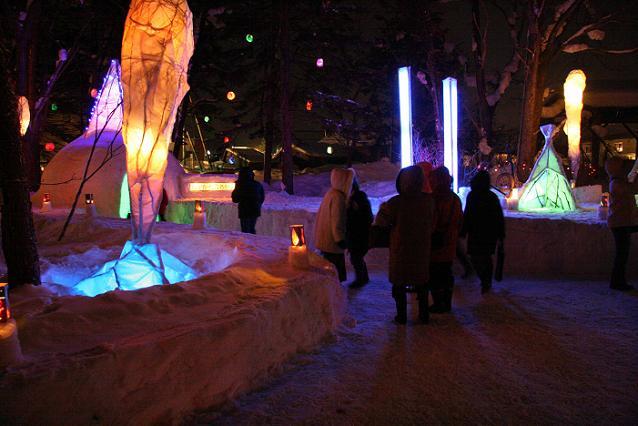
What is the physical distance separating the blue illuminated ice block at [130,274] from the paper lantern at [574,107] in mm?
12478

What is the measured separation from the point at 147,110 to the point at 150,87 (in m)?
0.29

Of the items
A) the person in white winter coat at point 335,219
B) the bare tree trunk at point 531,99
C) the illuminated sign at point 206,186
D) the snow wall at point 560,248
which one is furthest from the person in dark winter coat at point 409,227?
the illuminated sign at point 206,186

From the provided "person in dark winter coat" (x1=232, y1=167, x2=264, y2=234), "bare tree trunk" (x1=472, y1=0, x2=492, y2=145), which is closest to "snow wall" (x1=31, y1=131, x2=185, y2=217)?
"person in dark winter coat" (x1=232, y1=167, x2=264, y2=234)

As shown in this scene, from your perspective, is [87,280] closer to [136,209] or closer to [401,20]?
[136,209]

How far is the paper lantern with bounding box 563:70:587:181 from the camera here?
1330 cm

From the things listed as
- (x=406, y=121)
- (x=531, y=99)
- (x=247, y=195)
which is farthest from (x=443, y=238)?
(x=531, y=99)

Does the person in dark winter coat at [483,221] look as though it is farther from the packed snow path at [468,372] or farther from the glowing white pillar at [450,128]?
the glowing white pillar at [450,128]

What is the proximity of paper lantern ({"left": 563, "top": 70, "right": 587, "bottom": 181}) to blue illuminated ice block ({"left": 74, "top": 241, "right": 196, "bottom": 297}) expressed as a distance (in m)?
12.5

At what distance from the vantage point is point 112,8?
14.6m

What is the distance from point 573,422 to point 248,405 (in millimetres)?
2174

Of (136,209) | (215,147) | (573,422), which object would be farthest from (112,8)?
(215,147)

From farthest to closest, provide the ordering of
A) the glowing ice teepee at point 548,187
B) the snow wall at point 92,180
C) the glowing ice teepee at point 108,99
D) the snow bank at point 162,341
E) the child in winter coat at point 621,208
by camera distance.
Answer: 1. the glowing ice teepee at point 108,99
2. the snow wall at point 92,180
3. the glowing ice teepee at point 548,187
4. the child in winter coat at point 621,208
5. the snow bank at point 162,341

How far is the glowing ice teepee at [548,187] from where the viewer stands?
36.7 feet

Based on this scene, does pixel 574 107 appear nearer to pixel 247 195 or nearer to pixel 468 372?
pixel 247 195
